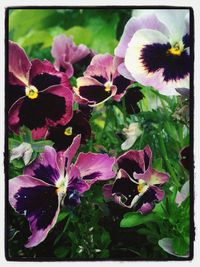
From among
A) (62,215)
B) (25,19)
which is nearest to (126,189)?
(62,215)

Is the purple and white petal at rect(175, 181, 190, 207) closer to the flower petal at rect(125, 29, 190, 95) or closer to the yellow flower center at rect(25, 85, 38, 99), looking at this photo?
the flower petal at rect(125, 29, 190, 95)

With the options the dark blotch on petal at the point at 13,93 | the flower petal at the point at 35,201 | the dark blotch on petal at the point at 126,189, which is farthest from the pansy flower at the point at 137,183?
the dark blotch on petal at the point at 13,93

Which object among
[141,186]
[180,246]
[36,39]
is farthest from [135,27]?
[180,246]

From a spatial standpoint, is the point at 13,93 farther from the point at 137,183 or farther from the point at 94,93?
the point at 137,183

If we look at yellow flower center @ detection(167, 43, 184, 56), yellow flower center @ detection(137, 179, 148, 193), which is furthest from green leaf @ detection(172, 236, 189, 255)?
yellow flower center @ detection(167, 43, 184, 56)

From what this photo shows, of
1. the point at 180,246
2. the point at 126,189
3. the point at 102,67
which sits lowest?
the point at 180,246

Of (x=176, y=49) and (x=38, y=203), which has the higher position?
(x=176, y=49)

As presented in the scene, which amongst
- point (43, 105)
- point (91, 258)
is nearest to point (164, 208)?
point (91, 258)
